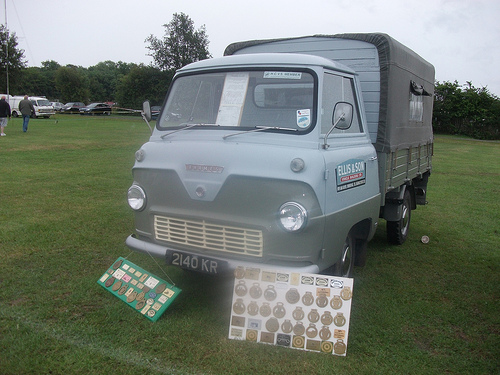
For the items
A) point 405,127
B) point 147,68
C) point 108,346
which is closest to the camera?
point 108,346

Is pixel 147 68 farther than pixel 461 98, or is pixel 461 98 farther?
pixel 147 68

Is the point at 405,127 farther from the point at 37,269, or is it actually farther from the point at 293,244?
the point at 37,269

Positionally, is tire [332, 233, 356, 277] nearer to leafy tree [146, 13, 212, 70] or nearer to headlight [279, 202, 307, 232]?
headlight [279, 202, 307, 232]

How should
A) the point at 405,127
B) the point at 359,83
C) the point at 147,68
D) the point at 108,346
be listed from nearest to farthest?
the point at 108,346 < the point at 359,83 < the point at 405,127 < the point at 147,68

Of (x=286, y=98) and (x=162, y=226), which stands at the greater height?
(x=286, y=98)

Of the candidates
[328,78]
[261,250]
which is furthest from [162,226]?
[328,78]

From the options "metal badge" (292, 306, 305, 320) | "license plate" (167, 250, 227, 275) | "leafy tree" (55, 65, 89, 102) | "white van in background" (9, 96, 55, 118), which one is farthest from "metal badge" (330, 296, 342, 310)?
"leafy tree" (55, 65, 89, 102)

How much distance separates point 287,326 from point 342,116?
1.78 m

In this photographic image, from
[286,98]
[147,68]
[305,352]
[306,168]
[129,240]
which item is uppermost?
[147,68]

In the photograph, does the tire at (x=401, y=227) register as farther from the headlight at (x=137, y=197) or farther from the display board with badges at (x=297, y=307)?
the headlight at (x=137, y=197)

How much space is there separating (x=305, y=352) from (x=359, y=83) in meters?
2.77

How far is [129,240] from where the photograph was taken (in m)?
4.31

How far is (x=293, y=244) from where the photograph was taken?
363 cm

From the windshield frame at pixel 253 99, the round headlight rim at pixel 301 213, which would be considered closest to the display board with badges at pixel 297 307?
the round headlight rim at pixel 301 213
